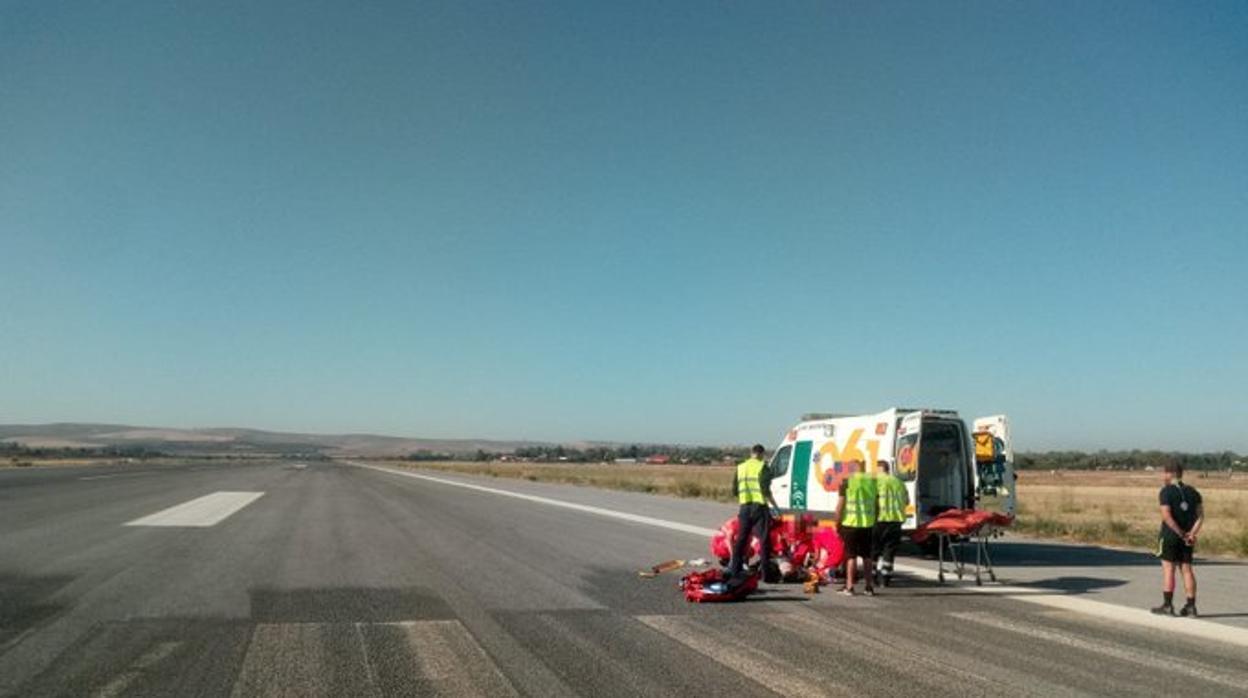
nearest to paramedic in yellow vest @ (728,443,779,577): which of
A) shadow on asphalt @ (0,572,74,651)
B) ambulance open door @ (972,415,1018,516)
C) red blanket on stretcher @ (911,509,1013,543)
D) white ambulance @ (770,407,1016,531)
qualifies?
red blanket on stretcher @ (911,509,1013,543)

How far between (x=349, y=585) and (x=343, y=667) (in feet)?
15.8

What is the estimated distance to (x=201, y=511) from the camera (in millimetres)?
25875

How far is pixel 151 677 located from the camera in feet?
23.6

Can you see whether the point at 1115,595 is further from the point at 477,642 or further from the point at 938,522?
the point at 477,642

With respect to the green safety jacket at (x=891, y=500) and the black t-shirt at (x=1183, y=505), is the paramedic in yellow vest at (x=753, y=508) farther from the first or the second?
the black t-shirt at (x=1183, y=505)

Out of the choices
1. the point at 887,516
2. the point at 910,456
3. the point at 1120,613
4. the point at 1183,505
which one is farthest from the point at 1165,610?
the point at 910,456

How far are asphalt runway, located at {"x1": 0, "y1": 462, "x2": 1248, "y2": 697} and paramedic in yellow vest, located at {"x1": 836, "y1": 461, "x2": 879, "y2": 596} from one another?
25.9 inches

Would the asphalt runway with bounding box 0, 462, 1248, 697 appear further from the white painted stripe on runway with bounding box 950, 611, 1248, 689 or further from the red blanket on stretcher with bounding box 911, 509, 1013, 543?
the red blanket on stretcher with bounding box 911, 509, 1013, 543

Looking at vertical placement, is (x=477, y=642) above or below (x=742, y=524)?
below

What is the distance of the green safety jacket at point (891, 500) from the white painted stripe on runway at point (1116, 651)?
2.12m

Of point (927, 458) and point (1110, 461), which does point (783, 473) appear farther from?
point (1110, 461)

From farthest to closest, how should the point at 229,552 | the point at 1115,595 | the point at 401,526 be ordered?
1. the point at 401,526
2. the point at 229,552
3. the point at 1115,595

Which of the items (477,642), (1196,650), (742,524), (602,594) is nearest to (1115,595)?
(1196,650)

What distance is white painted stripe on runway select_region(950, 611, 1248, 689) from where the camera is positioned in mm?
7898
